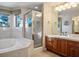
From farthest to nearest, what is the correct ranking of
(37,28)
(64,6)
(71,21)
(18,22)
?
(37,28) → (18,22) → (64,6) → (71,21)

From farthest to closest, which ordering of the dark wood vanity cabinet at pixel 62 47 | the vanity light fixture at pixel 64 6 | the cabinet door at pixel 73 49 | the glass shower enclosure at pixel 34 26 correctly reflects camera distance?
the glass shower enclosure at pixel 34 26
the vanity light fixture at pixel 64 6
the dark wood vanity cabinet at pixel 62 47
the cabinet door at pixel 73 49

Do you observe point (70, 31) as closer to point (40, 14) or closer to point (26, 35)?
point (40, 14)

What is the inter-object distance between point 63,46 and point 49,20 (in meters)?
→ 1.42

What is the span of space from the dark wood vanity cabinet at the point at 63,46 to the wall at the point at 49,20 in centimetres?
41

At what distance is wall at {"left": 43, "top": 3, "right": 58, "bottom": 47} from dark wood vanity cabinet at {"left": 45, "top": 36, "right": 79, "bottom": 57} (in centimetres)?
41

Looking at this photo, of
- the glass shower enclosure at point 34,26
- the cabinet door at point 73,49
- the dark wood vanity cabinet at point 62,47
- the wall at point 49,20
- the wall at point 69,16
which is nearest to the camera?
the cabinet door at point 73,49

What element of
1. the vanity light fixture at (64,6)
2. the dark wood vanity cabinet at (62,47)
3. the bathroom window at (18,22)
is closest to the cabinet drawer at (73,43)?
the dark wood vanity cabinet at (62,47)

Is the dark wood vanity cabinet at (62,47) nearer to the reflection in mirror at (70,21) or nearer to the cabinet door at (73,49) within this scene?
the cabinet door at (73,49)

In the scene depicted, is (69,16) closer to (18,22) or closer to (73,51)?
(73,51)

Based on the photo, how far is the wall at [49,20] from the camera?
391 cm

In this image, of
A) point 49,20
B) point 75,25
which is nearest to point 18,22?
Answer: point 49,20

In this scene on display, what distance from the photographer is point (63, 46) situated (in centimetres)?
296

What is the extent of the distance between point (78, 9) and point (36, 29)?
5.64 ft

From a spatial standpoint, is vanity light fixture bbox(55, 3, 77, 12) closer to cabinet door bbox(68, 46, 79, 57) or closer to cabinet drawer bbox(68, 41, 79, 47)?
A: cabinet drawer bbox(68, 41, 79, 47)
